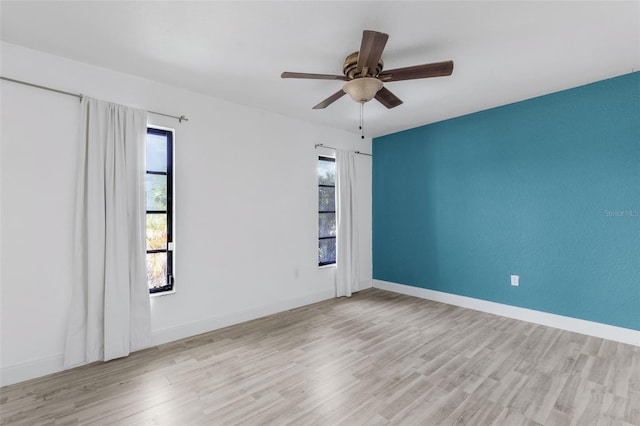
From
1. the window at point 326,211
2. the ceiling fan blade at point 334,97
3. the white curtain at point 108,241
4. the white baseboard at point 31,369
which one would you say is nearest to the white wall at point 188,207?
the white baseboard at point 31,369

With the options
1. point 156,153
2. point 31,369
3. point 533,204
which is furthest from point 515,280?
point 31,369

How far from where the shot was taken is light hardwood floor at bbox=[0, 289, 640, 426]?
2012 millimetres

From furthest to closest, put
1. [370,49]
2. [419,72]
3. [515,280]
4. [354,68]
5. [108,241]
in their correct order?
[515,280] < [108,241] < [354,68] < [419,72] < [370,49]

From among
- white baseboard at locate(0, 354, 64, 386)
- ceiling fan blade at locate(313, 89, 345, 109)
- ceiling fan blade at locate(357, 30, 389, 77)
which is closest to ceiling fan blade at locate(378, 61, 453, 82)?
ceiling fan blade at locate(357, 30, 389, 77)

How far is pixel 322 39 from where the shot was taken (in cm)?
240

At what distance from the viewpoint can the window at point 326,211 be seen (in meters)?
4.85

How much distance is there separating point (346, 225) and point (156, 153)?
9.58 ft

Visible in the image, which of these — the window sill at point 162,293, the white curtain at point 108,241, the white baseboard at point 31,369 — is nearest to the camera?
the white baseboard at point 31,369

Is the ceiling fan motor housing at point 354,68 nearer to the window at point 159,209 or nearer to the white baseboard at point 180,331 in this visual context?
the window at point 159,209

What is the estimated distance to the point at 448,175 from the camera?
15.0 feet

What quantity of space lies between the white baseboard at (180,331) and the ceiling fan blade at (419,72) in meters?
3.13

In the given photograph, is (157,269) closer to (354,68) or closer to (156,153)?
(156,153)

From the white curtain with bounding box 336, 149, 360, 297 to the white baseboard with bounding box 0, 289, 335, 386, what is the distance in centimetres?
33

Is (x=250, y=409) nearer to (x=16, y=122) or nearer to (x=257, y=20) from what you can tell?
(x=257, y=20)
